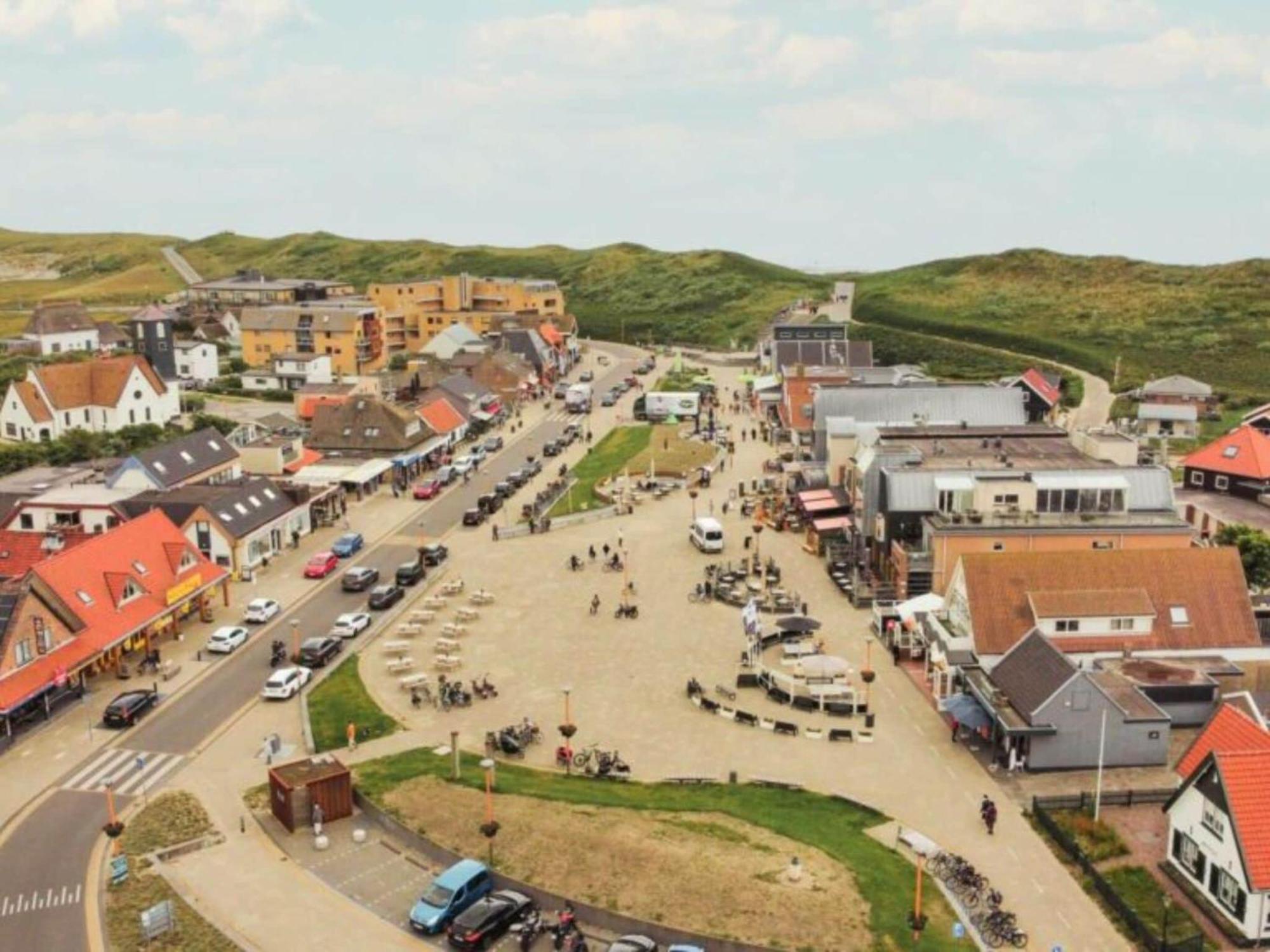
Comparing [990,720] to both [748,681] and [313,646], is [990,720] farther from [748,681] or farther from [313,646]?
[313,646]

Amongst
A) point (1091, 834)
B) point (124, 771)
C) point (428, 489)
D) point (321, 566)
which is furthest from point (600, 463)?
point (1091, 834)

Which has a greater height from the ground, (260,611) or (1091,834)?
(260,611)

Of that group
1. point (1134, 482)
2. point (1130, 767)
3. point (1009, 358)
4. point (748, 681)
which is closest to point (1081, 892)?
point (1130, 767)

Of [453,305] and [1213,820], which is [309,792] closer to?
[1213,820]

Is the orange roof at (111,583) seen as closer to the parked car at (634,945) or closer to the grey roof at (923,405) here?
the parked car at (634,945)

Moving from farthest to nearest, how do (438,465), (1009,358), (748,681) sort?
(1009,358), (438,465), (748,681)

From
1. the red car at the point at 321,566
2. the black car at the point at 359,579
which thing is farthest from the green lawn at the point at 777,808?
the red car at the point at 321,566

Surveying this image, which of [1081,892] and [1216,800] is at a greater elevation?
[1216,800]
